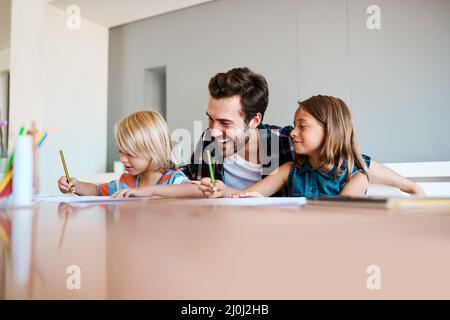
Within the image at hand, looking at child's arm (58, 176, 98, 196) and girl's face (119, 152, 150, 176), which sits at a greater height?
girl's face (119, 152, 150, 176)

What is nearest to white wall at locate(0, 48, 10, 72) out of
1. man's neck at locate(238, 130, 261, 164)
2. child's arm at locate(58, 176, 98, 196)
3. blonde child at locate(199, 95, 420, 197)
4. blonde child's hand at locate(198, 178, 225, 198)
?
→ child's arm at locate(58, 176, 98, 196)

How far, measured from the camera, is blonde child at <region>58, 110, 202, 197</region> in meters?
1.41

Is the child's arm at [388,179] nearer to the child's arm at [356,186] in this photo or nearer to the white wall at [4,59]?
the child's arm at [356,186]

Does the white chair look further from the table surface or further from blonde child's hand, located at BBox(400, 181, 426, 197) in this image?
the table surface

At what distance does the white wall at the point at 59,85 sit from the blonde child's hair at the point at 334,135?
7.52ft

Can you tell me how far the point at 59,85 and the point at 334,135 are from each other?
2533mm

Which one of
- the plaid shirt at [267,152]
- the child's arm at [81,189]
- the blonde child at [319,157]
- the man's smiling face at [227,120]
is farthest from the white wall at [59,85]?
the blonde child at [319,157]

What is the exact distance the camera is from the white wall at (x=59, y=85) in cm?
297

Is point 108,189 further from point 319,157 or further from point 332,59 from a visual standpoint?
point 332,59

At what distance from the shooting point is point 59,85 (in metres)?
3.11

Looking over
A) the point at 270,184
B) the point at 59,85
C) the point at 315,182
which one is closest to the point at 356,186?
the point at 315,182

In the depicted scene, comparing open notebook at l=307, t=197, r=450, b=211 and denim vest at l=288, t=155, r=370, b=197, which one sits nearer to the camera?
open notebook at l=307, t=197, r=450, b=211

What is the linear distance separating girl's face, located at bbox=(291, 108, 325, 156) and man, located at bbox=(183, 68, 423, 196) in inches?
4.0

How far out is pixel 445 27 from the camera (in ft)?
7.51
